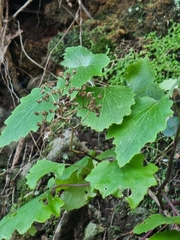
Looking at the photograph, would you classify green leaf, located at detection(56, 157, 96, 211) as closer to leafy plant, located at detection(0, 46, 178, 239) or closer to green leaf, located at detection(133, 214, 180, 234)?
leafy plant, located at detection(0, 46, 178, 239)

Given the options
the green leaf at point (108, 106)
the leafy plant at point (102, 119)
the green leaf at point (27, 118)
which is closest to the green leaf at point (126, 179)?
the leafy plant at point (102, 119)

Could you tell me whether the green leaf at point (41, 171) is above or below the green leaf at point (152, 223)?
above

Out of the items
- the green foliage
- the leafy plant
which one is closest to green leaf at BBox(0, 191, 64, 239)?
the leafy plant

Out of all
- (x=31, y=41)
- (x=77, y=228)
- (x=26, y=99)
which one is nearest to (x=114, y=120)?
(x=26, y=99)

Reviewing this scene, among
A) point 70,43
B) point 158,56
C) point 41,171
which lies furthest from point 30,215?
point 70,43

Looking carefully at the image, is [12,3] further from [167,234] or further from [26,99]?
[167,234]

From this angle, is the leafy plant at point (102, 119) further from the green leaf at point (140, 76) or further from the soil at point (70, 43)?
the soil at point (70, 43)

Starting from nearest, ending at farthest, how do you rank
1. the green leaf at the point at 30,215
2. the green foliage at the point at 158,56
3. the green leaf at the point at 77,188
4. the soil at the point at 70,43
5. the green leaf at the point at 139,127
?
the green leaf at the point at 139,127 < the green leaf at the point at 30,215 < the green leaf at the point at 77,188 < the soil at the point at 70,43 < the green foliage at the point at 158,56

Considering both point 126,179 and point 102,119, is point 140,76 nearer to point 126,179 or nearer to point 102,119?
point 102,119
